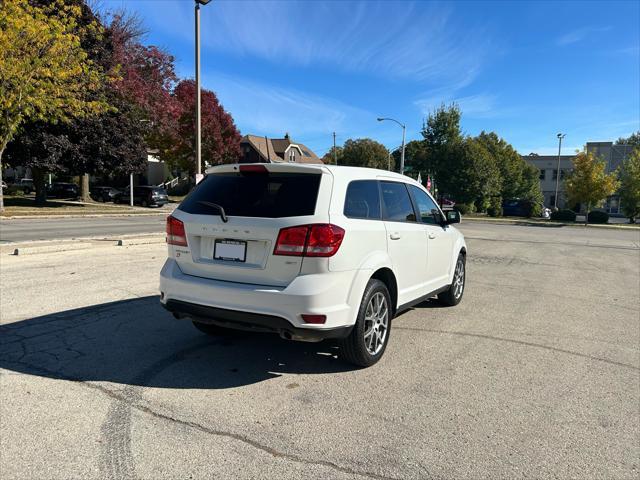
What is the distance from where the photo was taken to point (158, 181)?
62.2 metres

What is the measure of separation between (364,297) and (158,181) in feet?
206

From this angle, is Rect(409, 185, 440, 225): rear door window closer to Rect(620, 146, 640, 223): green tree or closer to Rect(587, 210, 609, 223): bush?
Rect(587, 210, 609, 223): bush

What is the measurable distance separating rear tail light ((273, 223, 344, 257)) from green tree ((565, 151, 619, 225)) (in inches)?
1407

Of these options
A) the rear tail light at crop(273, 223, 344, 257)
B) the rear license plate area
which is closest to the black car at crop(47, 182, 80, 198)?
the rear license plate area

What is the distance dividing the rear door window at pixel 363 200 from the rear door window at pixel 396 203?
0.15 m

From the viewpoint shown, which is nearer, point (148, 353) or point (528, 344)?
point (148, 353)

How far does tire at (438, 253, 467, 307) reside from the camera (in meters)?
6.50

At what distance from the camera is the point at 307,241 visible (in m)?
3.56

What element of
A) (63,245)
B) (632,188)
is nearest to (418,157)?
(632,188)

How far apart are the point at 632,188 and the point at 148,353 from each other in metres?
43.8

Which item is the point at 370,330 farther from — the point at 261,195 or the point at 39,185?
the point at 39,185

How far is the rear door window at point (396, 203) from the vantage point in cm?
462

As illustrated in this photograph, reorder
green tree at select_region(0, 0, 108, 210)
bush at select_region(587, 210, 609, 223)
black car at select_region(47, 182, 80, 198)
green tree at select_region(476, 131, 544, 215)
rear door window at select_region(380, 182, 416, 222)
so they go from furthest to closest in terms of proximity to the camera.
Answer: green tree at select_region(476, 131, 544, 215) < black car at select_region(47, 182, 80, 198) < bush at select_region(587, 210, 609, 223) < green tree at select_region(0, 0, 108, 210) < rear door window at select_region(380, 182, 416, 222)

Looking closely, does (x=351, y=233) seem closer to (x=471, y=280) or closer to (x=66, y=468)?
(x=66, y=468)
